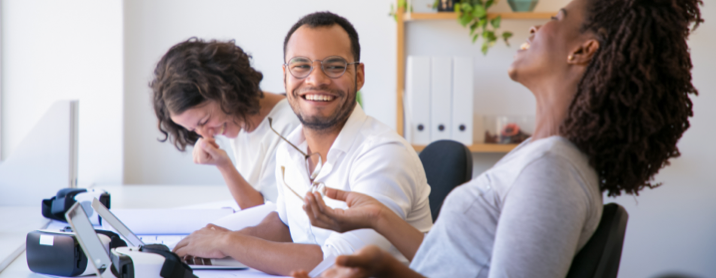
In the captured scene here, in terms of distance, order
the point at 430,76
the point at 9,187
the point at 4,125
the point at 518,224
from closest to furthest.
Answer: the point at 518,224 → the point at 9,187 → the point at 4,125 → the point at 430,76

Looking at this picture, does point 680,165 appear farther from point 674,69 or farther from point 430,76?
point 674,69

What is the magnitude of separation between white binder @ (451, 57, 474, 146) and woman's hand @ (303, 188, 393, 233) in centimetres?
169

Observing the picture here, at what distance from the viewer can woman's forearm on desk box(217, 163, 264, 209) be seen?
6.15 feet

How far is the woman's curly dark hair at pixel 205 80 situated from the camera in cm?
183

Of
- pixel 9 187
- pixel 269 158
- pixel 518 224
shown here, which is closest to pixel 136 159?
pixel 9 187

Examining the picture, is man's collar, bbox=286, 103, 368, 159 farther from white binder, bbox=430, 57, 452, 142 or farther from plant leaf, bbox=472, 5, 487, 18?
plant leaf, bbox=472, 5, 487, 18

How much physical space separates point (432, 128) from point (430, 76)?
0.24 metres

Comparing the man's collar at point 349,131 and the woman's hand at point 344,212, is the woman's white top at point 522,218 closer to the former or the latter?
the woman's hand at point 344,212

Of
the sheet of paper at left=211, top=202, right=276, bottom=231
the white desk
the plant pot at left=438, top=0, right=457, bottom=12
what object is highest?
the plant pot at left=438, top=0, right=457, bottom=12

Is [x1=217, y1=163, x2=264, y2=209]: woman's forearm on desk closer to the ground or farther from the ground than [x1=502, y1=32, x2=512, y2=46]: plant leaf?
closer to the ground

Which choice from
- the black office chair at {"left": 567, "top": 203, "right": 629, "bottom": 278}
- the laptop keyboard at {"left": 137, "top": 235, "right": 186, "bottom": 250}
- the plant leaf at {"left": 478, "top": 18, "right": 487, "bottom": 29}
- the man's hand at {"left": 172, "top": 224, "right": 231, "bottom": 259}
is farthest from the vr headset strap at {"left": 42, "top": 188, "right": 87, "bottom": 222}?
the plant leaf at {"left": 478, "top": 18, "right": 487, "bottom": 29}

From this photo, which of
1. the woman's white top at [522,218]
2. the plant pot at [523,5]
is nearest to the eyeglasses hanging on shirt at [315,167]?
the woman's white top at [522,218]

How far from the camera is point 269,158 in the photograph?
1.91 metres

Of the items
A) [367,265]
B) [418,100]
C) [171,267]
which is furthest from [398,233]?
[418,100]
